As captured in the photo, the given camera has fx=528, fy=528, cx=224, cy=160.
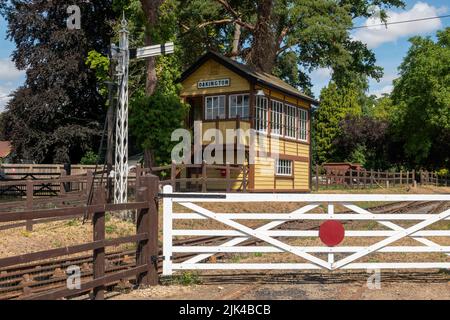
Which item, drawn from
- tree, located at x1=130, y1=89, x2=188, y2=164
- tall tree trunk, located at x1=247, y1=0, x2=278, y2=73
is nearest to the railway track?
tree, located at x1=130, y1=89, x2=188, y2=164

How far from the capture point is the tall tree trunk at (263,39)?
1148 inches

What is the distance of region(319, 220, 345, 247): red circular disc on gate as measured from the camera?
23.3 feet

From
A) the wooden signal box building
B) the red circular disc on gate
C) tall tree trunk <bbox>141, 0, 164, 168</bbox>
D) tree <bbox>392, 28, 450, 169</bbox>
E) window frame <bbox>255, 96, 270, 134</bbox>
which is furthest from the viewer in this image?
tree <bbox>392, 28, 450, 169</bbox>

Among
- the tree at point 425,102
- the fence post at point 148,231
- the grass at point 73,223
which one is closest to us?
the fence post at point 148,231

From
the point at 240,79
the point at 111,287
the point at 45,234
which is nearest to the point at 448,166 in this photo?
the point at 240,79

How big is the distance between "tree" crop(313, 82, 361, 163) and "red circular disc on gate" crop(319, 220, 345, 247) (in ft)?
170

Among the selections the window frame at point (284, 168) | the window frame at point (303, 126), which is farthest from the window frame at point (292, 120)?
the window frame at point (284, 168)

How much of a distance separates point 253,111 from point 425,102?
30347 mm

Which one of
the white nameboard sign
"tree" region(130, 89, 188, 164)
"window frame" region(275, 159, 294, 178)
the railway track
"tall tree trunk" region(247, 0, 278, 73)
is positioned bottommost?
the railway track

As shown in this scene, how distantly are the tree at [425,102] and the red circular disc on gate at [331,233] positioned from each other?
140 ft

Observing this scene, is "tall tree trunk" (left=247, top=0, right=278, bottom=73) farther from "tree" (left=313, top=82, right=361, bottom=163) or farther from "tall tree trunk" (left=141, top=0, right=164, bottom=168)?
"tree" (left=313, top=82, right=361, bottom=163)

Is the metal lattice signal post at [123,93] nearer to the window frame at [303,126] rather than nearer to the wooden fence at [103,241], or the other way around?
the wooden fence at [103,241]

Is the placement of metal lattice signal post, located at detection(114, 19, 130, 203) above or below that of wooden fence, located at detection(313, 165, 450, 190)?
above

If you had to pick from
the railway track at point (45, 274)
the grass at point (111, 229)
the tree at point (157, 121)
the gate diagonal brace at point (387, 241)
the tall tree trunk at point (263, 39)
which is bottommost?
the railway track at point (45, 274)
